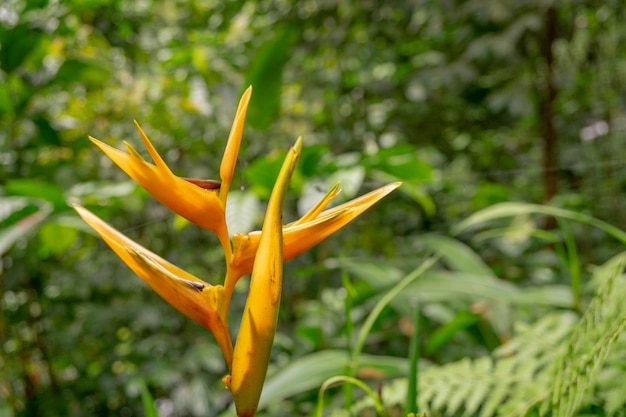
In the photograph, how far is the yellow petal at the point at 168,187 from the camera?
0.18 m

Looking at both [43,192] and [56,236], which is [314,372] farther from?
[56,236]

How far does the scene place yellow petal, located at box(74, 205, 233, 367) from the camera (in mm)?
180

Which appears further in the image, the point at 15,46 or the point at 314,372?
the point at 15,46

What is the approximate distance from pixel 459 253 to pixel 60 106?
962 mm

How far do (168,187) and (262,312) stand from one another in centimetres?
6

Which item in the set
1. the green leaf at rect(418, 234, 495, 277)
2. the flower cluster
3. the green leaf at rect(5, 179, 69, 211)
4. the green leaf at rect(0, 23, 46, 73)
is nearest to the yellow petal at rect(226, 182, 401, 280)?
the flower cluster

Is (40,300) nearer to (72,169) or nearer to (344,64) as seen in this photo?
(72,169)

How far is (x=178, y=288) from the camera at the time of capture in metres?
0.18

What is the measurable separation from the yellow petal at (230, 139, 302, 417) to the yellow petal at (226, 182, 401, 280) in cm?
2

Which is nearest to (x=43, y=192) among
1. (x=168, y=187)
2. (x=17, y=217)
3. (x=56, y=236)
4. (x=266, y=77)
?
(x=17, y=217)

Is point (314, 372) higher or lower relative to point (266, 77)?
lower

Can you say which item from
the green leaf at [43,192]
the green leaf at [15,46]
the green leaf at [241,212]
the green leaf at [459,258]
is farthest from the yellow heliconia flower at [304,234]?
the green leaf at [15,46]

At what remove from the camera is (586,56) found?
116 cm

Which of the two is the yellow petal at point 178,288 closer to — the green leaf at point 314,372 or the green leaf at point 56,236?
the green leaf at point 314,372
